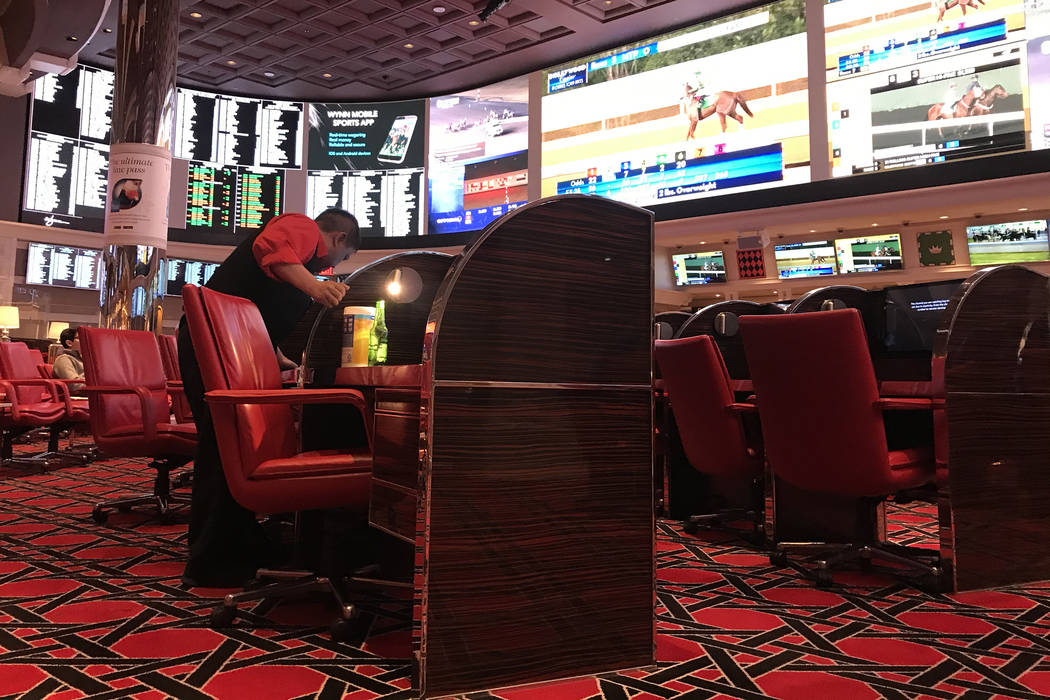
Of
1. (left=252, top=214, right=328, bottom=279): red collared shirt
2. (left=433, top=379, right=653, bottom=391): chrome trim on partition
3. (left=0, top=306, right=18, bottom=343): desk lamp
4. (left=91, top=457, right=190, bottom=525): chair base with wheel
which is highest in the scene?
(left=0, top=306, right=18, bottom=343): desk lamp

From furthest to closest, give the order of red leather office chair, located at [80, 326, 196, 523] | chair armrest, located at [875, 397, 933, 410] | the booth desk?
red leather office chair, located at [80, 326, 196, 523]
chair armrest, located at [875, 397, 933, 410]
the booth desk

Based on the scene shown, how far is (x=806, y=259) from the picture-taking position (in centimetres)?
841

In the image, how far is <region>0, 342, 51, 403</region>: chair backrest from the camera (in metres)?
5.96

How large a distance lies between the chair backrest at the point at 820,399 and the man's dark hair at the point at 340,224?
1.54 m

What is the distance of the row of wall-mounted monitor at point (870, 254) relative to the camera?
23.5 ft

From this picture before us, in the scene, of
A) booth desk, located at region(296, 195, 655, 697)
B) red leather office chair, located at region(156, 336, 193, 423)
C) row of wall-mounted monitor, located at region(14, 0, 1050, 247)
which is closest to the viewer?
booth desk, located at region(296, 195, 655, 697)

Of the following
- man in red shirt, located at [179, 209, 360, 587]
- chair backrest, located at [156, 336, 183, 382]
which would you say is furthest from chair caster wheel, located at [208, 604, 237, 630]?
chair backrest, located at [156, 336, 183, 382]

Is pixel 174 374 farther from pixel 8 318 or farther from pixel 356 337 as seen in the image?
pixel 8 318

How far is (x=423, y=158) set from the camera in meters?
12.1

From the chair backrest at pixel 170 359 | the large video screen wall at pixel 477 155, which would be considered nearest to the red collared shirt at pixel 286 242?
the chair backrest at pixel 170 359

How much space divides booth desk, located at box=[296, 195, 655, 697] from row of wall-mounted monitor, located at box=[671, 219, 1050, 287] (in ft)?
21.5

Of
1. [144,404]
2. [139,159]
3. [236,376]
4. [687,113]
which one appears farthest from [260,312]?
[687,113]

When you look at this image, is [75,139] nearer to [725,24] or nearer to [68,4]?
[68,4]

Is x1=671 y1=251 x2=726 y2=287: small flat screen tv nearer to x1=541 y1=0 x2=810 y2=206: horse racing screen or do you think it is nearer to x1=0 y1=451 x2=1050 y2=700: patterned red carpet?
x1=541 y1=0 x2=810 y2=206: horse racing screen
